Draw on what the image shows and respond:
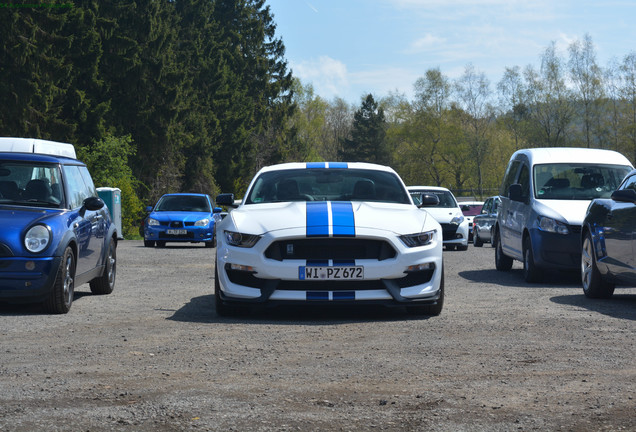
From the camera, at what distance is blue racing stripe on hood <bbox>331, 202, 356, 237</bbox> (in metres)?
9.05

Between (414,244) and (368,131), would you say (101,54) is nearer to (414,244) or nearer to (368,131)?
(414,244)

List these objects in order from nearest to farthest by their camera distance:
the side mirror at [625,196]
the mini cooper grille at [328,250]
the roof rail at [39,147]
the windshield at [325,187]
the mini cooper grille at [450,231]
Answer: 1. the mini cooper grille at [328,250]
2. the windshield at [325,187]
3. the side mirror at [625,196]
4. the roof rail at [39,147]
5. the mini cooper grille at [450,231]

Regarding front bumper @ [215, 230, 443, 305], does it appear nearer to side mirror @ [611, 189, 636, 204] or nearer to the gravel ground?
the gravel ground

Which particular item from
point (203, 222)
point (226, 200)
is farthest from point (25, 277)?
point (203, 222)

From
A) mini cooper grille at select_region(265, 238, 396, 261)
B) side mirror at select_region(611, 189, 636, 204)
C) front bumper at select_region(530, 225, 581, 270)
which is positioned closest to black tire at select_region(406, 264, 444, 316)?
mini cooper grille at select_region(265, 238, 396, 261)

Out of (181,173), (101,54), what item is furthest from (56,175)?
(181,173)

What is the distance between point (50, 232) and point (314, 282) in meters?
2.70

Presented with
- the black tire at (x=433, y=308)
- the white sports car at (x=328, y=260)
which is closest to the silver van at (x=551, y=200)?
the black tire at (x=433, y=308)

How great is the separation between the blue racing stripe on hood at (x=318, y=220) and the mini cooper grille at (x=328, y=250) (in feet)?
0.32

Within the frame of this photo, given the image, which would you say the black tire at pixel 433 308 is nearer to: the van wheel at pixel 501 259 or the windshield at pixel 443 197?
the van wheel at pixel 501 259

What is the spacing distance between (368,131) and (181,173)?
4251 cm

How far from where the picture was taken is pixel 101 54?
46812 millimetres

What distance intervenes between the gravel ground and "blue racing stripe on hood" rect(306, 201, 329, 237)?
835 millimetres

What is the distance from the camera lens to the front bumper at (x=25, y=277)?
9484mm
